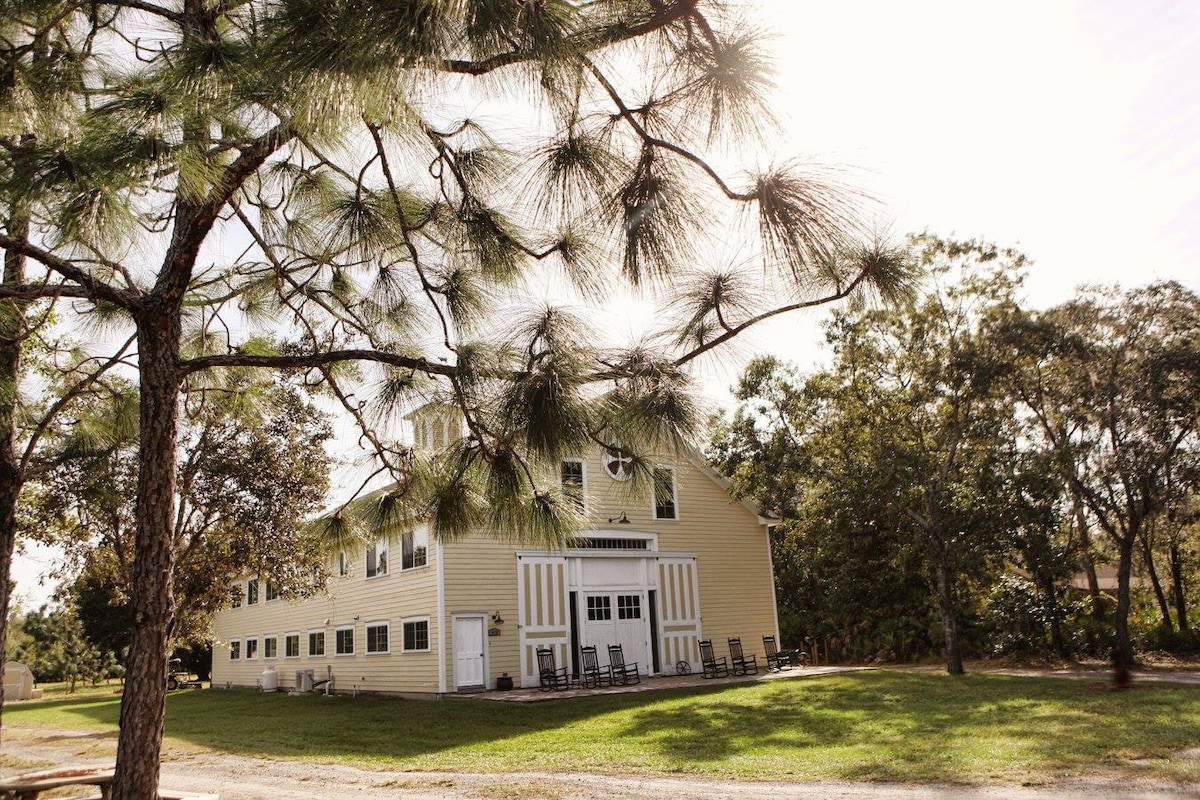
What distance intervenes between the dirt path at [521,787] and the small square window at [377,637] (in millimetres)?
7979

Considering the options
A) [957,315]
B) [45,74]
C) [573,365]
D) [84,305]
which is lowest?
[573,365]

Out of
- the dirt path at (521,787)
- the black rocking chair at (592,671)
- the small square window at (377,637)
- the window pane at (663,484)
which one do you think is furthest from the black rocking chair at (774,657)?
the window pane at (663,484)

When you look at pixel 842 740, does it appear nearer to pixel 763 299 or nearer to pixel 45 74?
pixel 763 299

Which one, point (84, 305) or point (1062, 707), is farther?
point (1062, 707)

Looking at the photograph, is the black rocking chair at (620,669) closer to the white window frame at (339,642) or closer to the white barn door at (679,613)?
the white barn door at (679,613)

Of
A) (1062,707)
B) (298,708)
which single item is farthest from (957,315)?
(298,708)

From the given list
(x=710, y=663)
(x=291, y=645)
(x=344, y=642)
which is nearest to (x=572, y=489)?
(x=710, y=663)

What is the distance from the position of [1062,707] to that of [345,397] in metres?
10.2

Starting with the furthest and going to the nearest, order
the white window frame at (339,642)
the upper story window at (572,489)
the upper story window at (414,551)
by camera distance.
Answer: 1. the white window frame at (339,642)
2. the upper story window at (414,551)
3. the upper story window at (572,489)

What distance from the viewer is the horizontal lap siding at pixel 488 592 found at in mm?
15672

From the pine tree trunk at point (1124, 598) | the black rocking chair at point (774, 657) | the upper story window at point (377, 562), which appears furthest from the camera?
the black rocking chair at point (774, 657)

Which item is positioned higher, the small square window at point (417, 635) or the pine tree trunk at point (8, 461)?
the pine tree trunk at point (8, 461)

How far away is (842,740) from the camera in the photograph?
29.0ft

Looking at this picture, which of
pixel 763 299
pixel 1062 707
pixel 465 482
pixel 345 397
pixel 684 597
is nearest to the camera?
pixel 763 299
